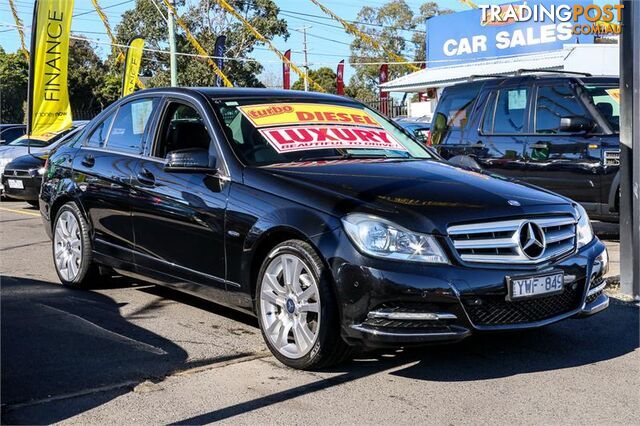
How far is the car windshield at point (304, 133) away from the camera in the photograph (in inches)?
210

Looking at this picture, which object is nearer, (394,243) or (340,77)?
(394,243)

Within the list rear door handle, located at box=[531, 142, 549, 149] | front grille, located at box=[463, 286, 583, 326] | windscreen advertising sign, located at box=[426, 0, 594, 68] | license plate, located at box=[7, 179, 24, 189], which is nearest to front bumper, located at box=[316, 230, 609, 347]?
front grille, located at box=[463, 286, 583, 326]

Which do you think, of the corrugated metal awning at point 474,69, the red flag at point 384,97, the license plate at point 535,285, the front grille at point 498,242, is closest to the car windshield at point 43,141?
the front grille at point 498,242

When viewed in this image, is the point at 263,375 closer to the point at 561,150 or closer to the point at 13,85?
the point at 561,150

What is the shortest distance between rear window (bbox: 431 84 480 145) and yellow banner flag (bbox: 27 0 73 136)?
9.10 meters

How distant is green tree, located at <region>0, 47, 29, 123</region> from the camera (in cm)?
4928

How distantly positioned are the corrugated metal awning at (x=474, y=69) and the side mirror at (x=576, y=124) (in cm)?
1688

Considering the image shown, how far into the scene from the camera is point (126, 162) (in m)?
6.15

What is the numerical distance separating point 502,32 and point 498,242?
27984mm

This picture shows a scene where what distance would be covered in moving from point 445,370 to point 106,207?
10.3ft

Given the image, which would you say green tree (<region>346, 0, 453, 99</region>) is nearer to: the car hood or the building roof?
the building roof

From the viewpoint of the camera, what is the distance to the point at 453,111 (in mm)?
10273

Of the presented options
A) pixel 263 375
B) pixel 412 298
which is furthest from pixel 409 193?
pixel 263 375

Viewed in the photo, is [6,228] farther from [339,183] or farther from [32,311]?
[339,183]
